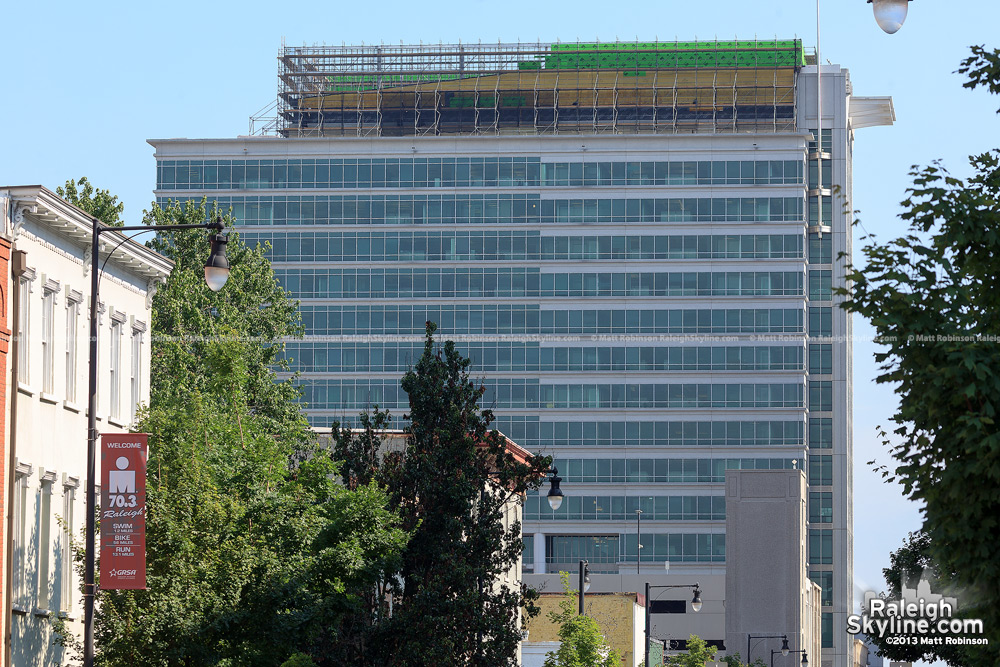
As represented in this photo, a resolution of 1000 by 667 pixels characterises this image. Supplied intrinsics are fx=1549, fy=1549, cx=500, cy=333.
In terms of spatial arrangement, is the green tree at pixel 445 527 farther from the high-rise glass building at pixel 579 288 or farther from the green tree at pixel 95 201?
the high-rise glass building at pixel 579 288

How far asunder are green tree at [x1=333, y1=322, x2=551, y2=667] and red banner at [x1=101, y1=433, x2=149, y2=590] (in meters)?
9.90

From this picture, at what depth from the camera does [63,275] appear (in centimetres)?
3584

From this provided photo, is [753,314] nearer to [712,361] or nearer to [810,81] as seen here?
[712,361]

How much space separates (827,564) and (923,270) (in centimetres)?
14132

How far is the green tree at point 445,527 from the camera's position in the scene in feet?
123

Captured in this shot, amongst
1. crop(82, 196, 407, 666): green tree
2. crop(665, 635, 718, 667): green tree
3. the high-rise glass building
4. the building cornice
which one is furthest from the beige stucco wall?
the high-rise glass building

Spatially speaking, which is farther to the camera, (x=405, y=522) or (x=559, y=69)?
(x=559, y=69)

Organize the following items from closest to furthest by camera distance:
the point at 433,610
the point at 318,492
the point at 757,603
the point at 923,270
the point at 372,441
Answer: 1. the point at 923,270
2. the point at 318,492
3. the point at 433,610
4. the point at 372,441
5. the point at 757,603

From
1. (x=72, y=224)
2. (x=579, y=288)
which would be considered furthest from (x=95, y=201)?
(x=579, y=288)

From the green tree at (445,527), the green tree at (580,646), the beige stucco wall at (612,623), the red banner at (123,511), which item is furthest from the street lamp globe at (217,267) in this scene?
the beige stucco wall at (612,623)

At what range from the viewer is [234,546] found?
1199 inches

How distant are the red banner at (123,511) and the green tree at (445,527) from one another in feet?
32.5

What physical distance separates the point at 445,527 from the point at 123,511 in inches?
474

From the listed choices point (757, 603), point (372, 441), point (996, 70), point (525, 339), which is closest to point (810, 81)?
point (525, 339)
